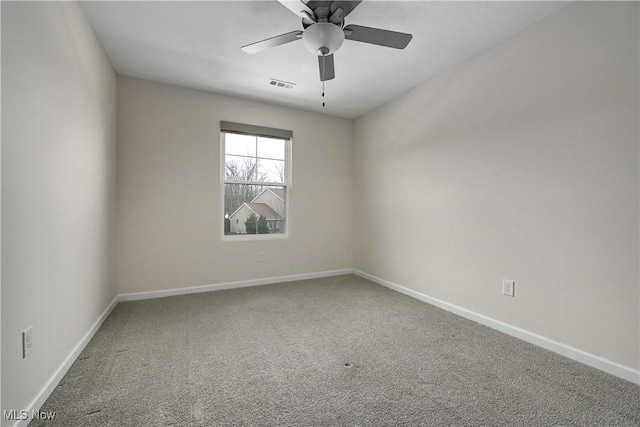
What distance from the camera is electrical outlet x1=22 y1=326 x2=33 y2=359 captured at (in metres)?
1.31

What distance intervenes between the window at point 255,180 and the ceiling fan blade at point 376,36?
2142 millimetres

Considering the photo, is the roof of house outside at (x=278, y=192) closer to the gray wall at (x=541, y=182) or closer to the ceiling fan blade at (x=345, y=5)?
the gray wall at (x=541, y=182)

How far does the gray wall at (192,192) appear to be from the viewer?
10.4 ft

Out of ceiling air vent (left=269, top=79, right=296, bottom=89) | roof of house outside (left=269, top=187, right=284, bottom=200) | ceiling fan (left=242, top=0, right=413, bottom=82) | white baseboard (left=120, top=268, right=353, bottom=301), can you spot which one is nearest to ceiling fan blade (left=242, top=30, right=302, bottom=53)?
ceiling fan (left=242, top=0, right=413, bottom=82)

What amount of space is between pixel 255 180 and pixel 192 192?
824 millimetres

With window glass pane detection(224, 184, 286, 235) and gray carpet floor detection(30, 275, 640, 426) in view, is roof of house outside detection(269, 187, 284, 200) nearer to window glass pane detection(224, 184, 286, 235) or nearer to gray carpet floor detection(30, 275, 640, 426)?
window glass pane detection(224, 184, 286, 235)

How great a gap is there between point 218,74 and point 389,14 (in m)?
1.89

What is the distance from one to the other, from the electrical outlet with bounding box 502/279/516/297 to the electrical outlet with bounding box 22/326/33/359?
10.3 ft

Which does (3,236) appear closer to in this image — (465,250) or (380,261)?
(465,250)

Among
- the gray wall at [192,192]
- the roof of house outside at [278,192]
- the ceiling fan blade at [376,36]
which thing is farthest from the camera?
the roof of house outside at [278,192]

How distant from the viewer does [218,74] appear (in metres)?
3.07

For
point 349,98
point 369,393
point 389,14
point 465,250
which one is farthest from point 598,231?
point 349,98

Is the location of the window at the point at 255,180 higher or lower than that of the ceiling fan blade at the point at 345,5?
lower

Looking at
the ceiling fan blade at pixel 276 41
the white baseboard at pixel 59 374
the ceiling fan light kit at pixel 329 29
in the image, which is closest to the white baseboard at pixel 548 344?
the ceiling fan light kit at pixel 329 29
